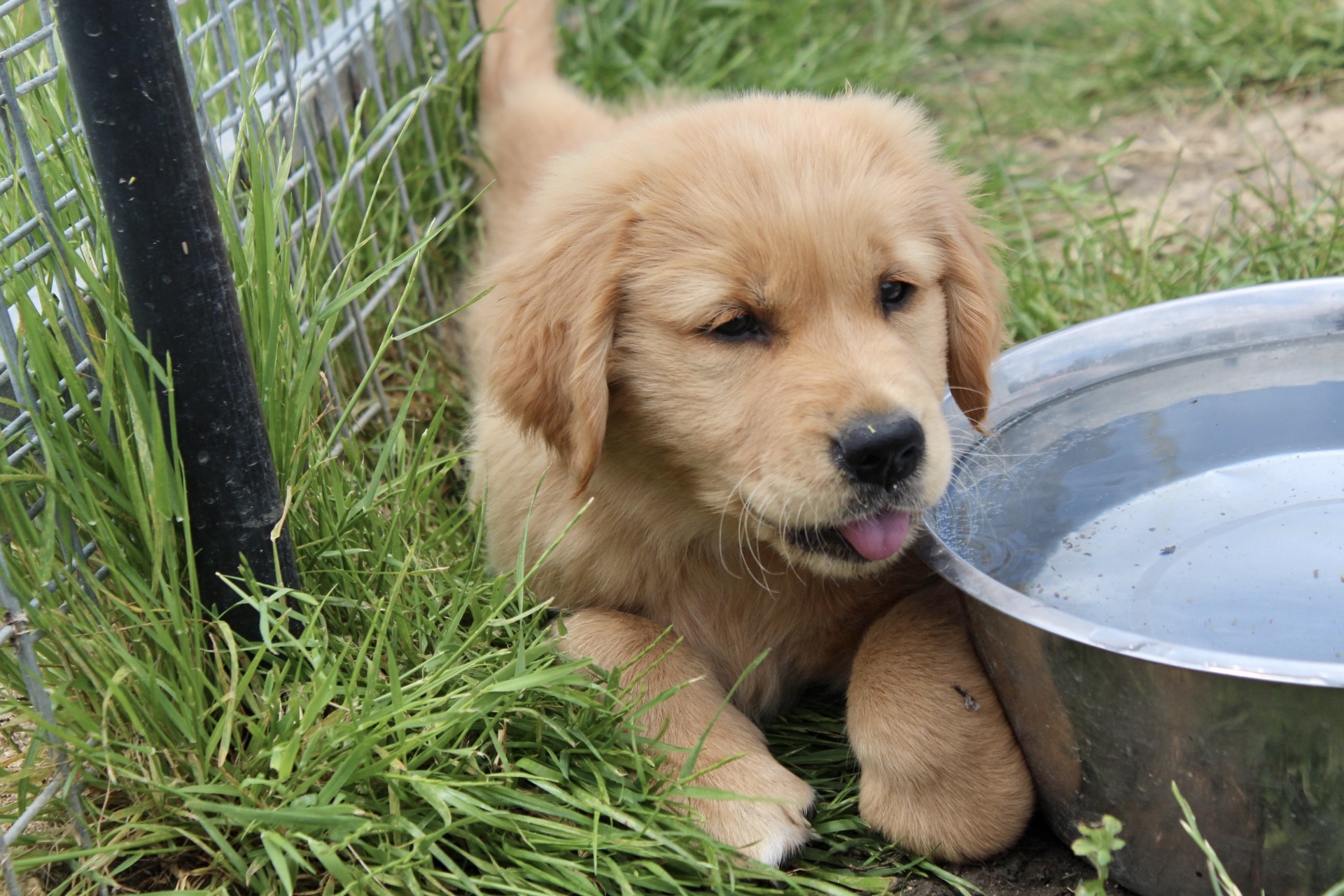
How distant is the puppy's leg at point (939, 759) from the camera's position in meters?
2.11

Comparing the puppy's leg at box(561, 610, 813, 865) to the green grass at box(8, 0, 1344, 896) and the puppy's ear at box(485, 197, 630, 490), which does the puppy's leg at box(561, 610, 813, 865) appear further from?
the puppy's ear at box(485, 197, 630, 490)

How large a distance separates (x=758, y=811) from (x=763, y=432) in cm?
62

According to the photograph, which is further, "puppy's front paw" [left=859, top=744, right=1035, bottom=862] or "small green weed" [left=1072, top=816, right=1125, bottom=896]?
"puppy's front paw" [left=859, top=744, right=1035, bottom=862]

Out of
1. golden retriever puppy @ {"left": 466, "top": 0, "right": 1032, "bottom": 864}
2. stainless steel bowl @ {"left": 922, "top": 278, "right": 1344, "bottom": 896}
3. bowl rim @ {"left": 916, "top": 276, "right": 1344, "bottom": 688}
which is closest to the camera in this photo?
stainless steel bowl @ {"left": 922, "top": 278, "right": 1344, "bottom": 896}

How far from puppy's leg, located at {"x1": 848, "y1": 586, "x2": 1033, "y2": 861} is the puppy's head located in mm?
213

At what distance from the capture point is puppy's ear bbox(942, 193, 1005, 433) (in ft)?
7.70

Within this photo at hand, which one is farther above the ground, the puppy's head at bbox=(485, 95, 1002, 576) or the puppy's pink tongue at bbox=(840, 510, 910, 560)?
the puppy's head at bbox=(485, 95, 1002, 576)

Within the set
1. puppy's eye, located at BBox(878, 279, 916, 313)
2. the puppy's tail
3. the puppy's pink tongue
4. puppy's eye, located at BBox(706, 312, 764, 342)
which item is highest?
puppy's eye, located at BBox(706, 312, 764, 342)

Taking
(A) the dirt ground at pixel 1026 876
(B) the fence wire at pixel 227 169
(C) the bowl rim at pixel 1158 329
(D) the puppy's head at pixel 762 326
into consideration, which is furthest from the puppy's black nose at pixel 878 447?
(B) the fence wire at pixel 227 169

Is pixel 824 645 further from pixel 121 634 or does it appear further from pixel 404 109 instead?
Answer: pixel 404 109

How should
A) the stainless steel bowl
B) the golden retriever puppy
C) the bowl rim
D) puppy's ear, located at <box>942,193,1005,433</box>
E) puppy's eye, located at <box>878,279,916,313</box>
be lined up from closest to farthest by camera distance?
1. the stainless steel bowl
2. the golden retriever puppy
3. puppy's eye, located at <box>878,279,916,313</box>
4. puppy's ear, located at <box>942,193,1005,433</box>
5. the bowl rim

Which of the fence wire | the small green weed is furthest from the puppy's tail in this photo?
the small green weed

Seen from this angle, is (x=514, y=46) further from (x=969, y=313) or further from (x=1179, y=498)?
(x=1179, y=498)

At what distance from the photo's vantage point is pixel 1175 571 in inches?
93.3
